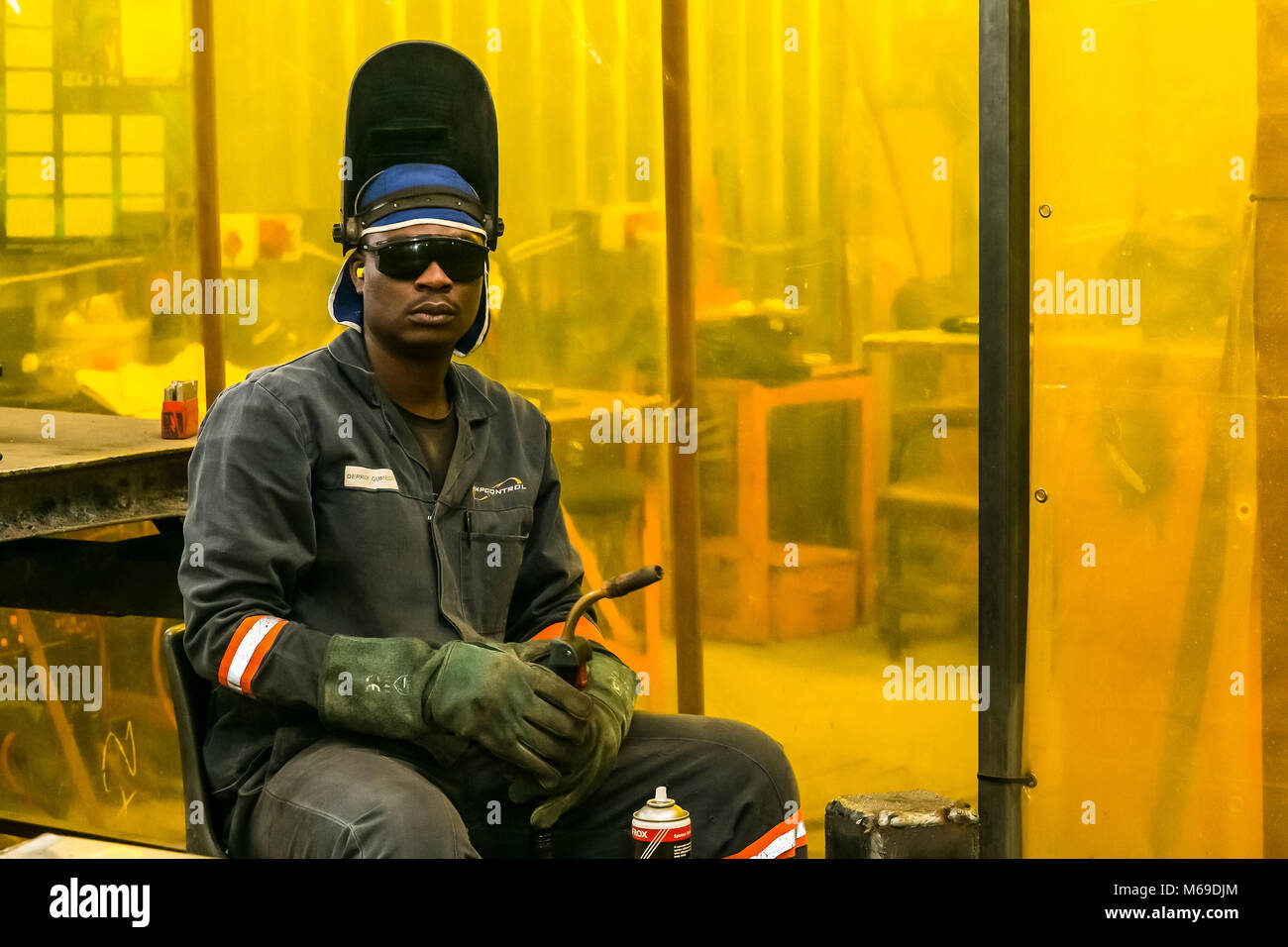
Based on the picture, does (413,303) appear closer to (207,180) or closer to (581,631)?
(581,631)

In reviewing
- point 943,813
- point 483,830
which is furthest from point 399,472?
point 943,813

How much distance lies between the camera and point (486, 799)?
209 cm

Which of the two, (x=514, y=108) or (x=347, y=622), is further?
(x=514, y=108)

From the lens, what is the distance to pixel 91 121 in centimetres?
377

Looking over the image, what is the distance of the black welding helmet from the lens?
2295 millimetres

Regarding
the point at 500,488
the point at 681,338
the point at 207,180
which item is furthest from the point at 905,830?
the point at 207,180

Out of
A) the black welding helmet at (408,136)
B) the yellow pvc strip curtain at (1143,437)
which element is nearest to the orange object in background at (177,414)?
the black welding helmet at (408,136)

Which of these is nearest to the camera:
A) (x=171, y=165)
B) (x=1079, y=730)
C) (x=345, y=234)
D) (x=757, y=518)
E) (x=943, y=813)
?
(x=345, y=234)

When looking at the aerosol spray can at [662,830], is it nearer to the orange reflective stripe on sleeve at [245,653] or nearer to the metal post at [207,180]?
the orange reflective stripe on sleeve at [245,653]

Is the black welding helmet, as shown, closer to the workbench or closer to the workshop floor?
the workbench

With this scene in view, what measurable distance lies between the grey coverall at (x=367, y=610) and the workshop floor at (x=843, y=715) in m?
1.21

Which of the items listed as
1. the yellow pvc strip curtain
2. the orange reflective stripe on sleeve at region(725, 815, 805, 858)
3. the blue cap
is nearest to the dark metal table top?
the blue cap

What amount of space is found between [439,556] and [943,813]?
1199 millimetres

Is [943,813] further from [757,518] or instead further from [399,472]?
[399,472]
